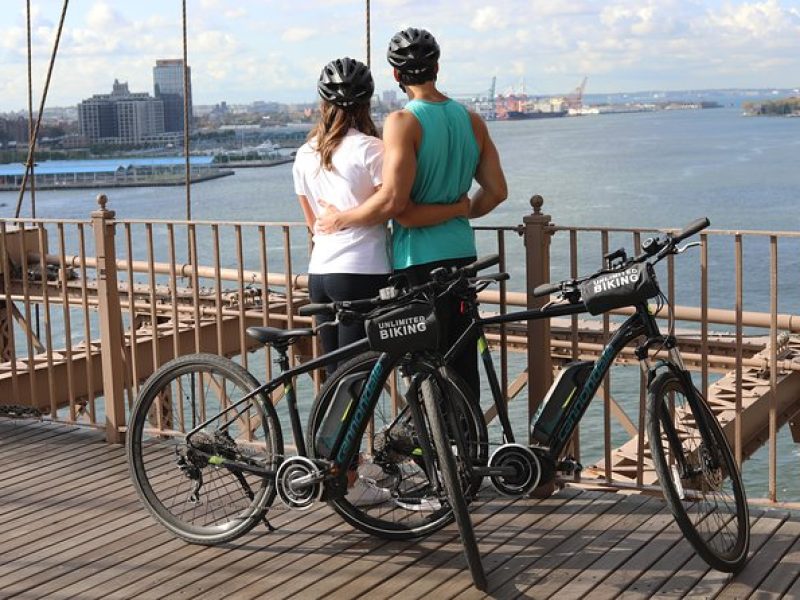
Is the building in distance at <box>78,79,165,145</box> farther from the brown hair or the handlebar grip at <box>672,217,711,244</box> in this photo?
the handlebar grip at <box>672,217,711,244</box>

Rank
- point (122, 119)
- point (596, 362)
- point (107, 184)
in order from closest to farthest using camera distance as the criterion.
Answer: point (596, 362) → point (122, 119) → point (107, 184)

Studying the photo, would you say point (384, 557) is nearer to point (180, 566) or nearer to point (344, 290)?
point (180, 566)

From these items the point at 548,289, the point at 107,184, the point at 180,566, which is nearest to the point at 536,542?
the point at 548,289

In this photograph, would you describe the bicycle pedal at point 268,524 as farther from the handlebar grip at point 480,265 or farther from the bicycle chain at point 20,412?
the bicycle chain at point 20,412

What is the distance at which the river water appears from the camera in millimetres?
50000

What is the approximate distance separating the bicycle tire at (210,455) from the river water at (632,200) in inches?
1031

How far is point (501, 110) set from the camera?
13675 centimetres

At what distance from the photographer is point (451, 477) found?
3660 mm

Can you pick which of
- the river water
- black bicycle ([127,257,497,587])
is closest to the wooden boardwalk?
black bicycle ([127,257,497,587])

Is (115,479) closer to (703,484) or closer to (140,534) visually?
(140,534)

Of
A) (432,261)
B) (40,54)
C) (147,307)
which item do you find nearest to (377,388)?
(432,261)

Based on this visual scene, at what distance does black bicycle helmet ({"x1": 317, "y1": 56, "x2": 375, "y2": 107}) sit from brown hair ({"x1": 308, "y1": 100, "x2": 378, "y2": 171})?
0.09ft

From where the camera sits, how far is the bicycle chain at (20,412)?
20.4 ft

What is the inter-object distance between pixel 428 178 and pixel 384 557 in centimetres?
126
